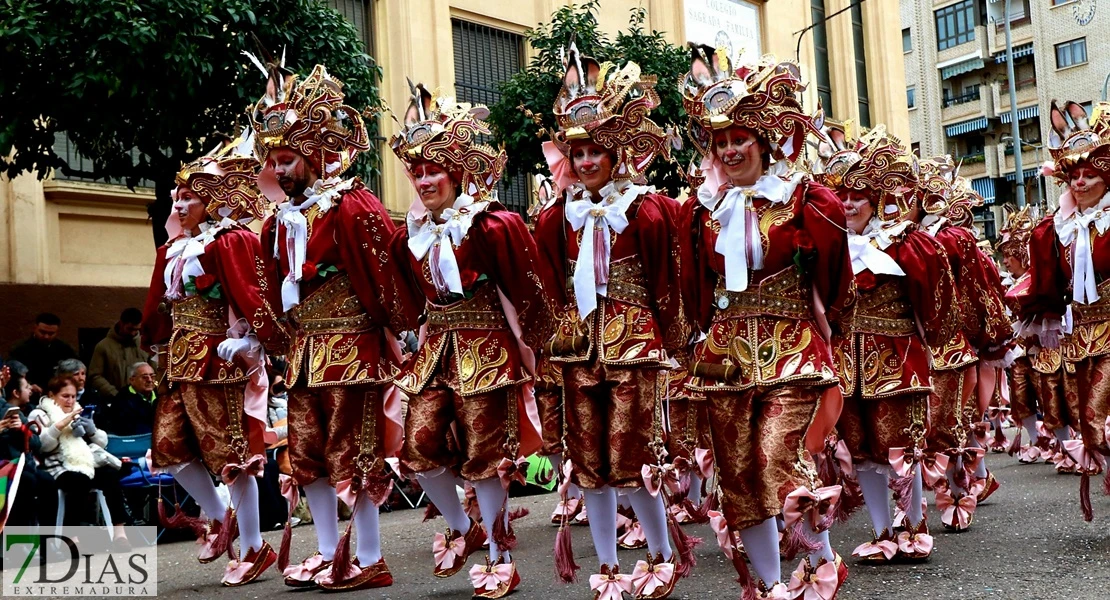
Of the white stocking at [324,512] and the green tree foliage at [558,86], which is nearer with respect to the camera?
the white stocking at [324,512]

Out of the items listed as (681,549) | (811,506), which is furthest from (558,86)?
(811,506)

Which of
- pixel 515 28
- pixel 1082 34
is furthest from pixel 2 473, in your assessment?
pixel 1082 34

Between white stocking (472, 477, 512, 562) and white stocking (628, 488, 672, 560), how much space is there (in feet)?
2.07

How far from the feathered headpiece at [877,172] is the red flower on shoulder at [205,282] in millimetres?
3236

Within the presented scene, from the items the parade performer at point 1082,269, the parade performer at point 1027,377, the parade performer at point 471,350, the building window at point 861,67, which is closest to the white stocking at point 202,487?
the parade performer at point 471,350

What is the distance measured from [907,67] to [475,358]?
51.6 meters

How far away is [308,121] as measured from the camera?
6934 millimetres

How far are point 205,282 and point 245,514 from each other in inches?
48.5

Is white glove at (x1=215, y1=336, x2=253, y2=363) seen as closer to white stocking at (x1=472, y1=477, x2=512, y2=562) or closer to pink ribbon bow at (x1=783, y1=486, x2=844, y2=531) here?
white stocking at (x1=472, y1=477, x2=512, y2=562)

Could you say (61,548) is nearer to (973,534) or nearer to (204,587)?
(204,587)

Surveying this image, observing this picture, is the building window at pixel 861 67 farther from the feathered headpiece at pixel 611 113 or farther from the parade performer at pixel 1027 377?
the feathered headpiece at pixel 611 113

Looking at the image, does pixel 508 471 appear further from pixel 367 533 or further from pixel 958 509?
pixel 958 509

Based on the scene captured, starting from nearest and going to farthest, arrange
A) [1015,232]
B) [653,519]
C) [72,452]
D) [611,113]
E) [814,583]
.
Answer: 1. [814,583]
2. [653,519]
3. [611,113]
4. [72,452]
5. [1015,232]

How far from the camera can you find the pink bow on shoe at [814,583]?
17.8 ft
